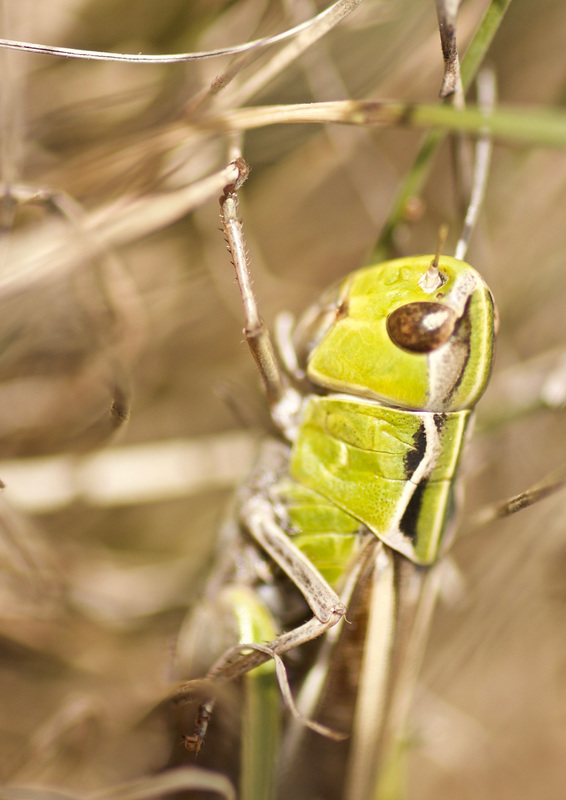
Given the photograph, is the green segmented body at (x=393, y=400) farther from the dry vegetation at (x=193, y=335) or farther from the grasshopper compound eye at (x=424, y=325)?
the dry vegetation at (x=193, y=335)

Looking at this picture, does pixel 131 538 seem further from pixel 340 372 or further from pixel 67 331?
pixel 340 372

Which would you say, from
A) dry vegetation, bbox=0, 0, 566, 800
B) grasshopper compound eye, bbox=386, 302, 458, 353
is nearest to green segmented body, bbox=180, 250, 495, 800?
grasshopper compound eye, bbox=386, 302, 458, 353

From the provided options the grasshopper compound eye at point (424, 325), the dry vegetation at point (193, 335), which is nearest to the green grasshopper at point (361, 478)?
the grasshopper compound eye at point (424, 325)

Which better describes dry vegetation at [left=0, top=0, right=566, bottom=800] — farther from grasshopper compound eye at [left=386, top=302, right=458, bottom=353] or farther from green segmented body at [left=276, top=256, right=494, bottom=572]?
grasshopper compound eye at [left=386, top=302, right=458, bottom=353]

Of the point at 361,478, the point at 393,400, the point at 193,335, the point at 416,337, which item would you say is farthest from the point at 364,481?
the point at 193,335

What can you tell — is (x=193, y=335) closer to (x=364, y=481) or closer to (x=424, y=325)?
(x=364, y=481)

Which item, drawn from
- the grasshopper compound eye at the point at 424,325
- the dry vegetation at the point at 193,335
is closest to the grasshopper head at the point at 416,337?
the grasshopper compound eye at the point at 424,325

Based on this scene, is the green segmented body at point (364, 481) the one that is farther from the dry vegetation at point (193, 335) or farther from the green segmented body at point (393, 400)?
the dry vegetation at point (193, 335)

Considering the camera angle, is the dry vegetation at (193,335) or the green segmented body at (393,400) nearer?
the green segmented body at (393,400)
